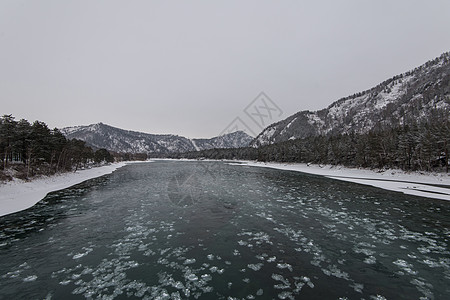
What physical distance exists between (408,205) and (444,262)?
50.3 feet

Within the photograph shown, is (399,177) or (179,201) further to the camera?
(399,177)

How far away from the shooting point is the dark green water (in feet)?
25.9

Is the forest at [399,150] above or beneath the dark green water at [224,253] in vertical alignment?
above

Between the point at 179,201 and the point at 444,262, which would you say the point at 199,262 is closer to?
the point at 444,262

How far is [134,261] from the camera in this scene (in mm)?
10070

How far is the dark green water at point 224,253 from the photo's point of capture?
788cm

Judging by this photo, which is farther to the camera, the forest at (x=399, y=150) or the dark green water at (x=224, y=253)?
the forest at (x=399, y=150)

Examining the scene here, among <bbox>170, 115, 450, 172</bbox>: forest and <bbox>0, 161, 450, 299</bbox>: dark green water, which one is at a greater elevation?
<bbox>170, 115, 450, 172</bbox>: forest

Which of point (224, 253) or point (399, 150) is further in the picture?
point (399, 150)

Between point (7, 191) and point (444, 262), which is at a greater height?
point (7, 191)

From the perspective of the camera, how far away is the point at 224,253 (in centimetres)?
1103

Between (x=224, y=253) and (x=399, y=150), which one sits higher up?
(x=399, y=150)

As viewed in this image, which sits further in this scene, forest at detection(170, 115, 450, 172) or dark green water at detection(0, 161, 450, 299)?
forest at detection(170, 115, 450, 172)

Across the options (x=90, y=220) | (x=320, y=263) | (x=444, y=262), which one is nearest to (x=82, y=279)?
(x=90, y=220)
